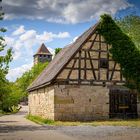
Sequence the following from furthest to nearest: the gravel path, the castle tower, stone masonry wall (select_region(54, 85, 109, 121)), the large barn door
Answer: the castle tower → the large barn door → stone masonry wall (select_region(54, 85, 109, 121)) → the gravel path

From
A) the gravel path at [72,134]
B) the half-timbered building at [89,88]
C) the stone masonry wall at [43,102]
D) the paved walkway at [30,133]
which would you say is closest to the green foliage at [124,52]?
the half-timbered building at [89,88]

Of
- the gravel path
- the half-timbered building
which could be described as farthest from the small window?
the gravel path

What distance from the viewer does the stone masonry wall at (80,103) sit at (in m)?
24.9

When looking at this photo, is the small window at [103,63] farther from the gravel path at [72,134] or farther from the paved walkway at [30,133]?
the gravel path at [72,134]

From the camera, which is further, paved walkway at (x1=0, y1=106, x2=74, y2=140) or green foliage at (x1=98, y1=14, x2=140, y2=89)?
green foliage at (x1=98, y1=14, x2=140, y2=89)

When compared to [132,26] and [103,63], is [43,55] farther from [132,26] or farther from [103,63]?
[103,63]

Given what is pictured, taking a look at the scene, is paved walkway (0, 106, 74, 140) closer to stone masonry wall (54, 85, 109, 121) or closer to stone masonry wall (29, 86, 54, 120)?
stone masonry wall (54, 85, 109, 121)

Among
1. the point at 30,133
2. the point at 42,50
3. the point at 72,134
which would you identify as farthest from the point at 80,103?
the point at 42,50

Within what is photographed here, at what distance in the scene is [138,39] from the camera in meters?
38.9

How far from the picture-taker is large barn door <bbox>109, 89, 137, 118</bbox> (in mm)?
26500

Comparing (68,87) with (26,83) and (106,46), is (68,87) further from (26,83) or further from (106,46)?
(26,83)

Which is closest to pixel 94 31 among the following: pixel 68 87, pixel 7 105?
pixel 68 87

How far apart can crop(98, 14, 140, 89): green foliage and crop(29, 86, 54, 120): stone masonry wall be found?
235 inches

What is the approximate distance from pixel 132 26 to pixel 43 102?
1720 cm
